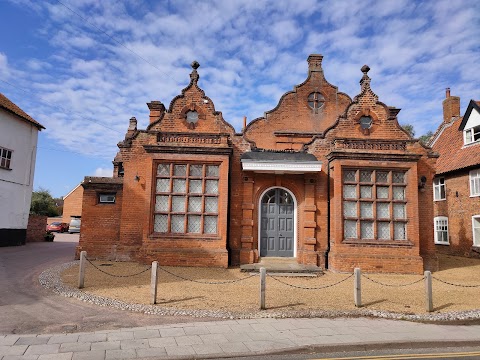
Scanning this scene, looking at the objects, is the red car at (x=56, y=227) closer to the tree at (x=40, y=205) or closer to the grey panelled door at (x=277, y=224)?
the tree at (x=40, y=205)

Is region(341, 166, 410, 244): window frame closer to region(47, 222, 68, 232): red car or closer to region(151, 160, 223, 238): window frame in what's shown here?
region(151, 160, 223, 238): window frame

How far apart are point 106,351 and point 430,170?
14.6m

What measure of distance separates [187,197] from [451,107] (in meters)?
23.6

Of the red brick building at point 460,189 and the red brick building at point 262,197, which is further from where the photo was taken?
the red brick building at point 460,189

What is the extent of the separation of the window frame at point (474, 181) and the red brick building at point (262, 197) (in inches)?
291

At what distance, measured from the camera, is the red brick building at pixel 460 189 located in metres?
20.3

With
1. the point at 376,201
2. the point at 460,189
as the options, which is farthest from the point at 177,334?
the point at 460,189

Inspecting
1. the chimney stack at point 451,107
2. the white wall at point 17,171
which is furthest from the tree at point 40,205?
the chimney stack at point 451,107

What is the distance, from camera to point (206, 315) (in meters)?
7.42

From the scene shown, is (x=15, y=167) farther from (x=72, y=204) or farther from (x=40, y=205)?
(x=72, y=204)

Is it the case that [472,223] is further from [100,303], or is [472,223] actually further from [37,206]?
[37,206]

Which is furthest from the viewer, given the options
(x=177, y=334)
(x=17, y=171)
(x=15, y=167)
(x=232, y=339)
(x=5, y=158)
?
(x=17, y=171)

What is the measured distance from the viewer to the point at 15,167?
2203cm

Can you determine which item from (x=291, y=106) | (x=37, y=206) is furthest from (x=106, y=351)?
(x=37, y=206)
